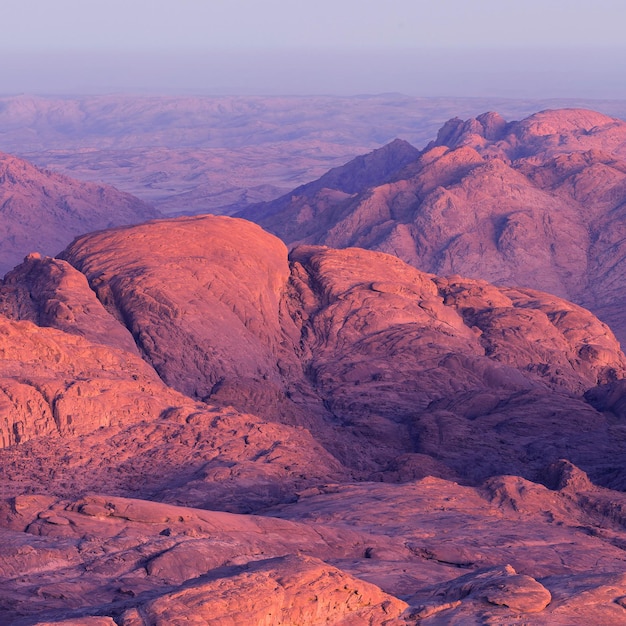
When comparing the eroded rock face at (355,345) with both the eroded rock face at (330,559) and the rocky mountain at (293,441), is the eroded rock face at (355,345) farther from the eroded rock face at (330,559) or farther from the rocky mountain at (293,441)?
the eroded rock face at (330,559)

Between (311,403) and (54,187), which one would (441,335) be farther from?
(54,187)

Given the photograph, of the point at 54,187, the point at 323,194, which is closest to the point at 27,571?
the point at 323,194

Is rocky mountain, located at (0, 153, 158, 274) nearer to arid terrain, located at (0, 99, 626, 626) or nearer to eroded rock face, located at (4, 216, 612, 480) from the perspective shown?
eroded rock face, located at (4, 216, 612, 480)

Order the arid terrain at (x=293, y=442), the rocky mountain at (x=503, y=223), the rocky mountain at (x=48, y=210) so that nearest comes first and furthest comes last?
the arid terrain at (x=293, y=442) < the rocky mountain at (x=503, y=223) < the rocky mountain at (x=48, y=210)

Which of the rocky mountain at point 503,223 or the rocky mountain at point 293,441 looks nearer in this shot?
the rocky mountain at point 293,441

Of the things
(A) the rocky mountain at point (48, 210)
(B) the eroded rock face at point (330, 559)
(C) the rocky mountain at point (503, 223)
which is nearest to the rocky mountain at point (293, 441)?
(B) the eroded rock face at point (330, 559)

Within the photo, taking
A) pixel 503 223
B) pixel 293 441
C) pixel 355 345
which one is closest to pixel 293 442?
pixel 293 441

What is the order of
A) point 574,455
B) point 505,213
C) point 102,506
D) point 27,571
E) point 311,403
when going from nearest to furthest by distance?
point 27,571 < point 102,506 < point 574,455 < point 311,403 < point 505,213
